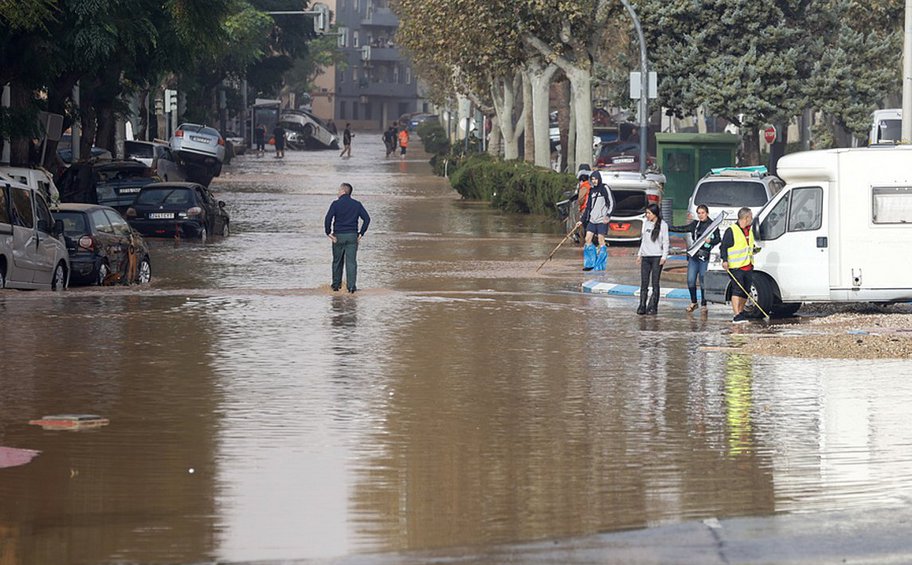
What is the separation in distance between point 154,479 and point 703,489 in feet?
10.8

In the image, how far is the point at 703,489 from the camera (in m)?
10.5

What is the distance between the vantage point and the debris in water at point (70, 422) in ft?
41.5

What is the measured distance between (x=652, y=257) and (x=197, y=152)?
3757cm

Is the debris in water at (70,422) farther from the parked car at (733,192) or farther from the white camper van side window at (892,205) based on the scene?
the parked car at (733,192)

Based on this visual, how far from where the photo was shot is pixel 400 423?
13.0m

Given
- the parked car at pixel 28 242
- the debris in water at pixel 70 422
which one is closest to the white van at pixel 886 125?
the parked car at pixel 28 242

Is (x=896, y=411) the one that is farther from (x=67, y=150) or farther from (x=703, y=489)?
(x=67, y=150)

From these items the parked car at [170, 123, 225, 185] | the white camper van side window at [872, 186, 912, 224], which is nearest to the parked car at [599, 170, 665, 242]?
the white camper van side window at [872, 186, 912, 224]

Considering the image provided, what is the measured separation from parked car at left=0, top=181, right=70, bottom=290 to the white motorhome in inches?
381

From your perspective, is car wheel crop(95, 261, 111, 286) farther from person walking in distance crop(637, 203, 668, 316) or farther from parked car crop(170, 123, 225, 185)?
parked car crop(170, 123, 225, 185)

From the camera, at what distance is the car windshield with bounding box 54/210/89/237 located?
88.0ft

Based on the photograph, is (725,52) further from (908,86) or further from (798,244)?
(798,244)

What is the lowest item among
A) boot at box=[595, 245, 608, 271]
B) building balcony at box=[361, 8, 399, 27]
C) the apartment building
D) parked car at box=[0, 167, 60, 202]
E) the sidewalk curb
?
the sidewalk curb

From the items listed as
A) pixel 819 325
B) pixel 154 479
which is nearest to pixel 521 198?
pixel 819 325
